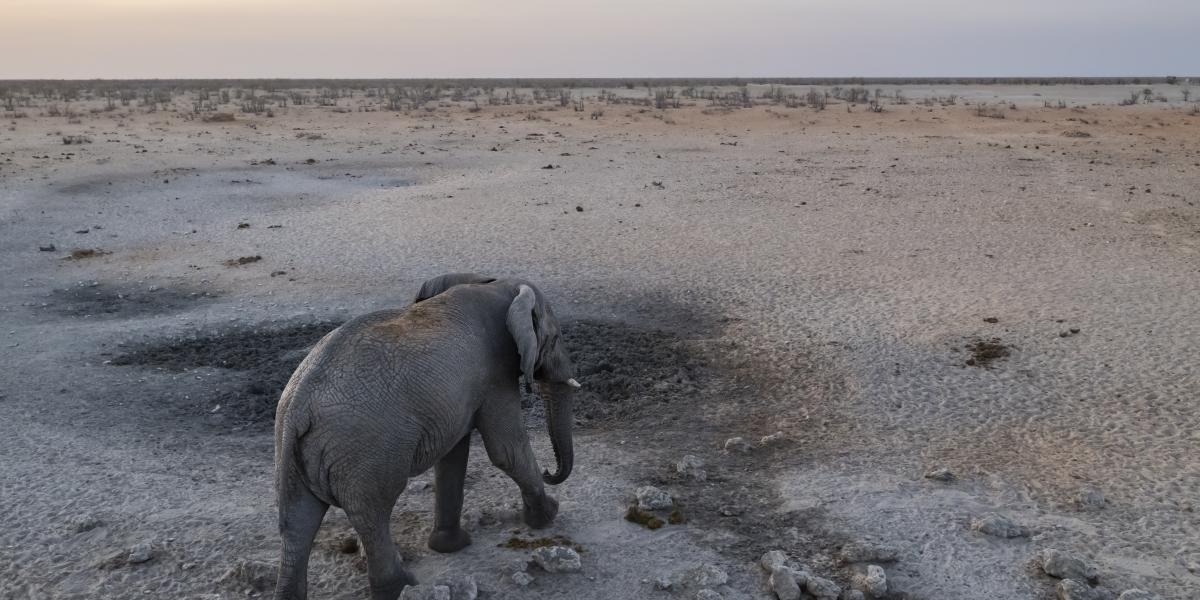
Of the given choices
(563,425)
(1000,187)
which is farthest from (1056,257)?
(563,425)

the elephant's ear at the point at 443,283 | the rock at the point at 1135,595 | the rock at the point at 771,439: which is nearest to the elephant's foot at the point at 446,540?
the elephant's ear at the point at 443,283

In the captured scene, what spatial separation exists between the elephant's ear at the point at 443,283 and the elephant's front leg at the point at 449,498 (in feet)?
2.73

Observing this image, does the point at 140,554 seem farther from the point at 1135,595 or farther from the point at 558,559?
the point at 1135,595

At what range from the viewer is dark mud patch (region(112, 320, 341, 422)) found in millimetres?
7738

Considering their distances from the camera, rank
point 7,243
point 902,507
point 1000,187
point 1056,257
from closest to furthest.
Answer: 1. point 902,507
2. point 1056,257
3. point 7,243
4. point 1000,187

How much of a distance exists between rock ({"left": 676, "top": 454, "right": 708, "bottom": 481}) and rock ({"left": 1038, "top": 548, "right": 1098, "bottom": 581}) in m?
2.14

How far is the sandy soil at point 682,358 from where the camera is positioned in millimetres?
5391

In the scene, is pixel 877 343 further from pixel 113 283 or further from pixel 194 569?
pixel 113 283

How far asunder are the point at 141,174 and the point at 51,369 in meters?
12.7

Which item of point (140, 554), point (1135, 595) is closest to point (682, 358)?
point (1135, 595)

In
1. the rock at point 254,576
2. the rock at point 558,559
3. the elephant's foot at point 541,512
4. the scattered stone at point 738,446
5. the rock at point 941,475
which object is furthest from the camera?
the scattered stone at point 738,446

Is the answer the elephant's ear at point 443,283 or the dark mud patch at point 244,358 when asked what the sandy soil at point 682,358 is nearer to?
the dark mud patch at point 244,358

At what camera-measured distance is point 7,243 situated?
13.3 metres

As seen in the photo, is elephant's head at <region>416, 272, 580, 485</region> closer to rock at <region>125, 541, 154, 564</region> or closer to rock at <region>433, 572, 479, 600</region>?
rock at <region>433, 572, 479, 600</region>
